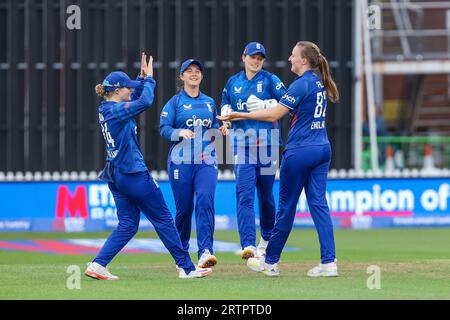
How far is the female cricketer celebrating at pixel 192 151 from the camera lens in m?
12.7

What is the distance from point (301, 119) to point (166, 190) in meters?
9.37

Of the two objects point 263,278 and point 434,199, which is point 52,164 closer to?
point 434,199

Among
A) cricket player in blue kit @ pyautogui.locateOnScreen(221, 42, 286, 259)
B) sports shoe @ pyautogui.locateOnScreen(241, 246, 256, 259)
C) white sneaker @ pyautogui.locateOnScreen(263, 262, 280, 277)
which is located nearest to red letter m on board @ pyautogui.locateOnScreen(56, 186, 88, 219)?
cricket player in blue kit @ pyautogui.locateOnScreen(221, 42, 286, 259)

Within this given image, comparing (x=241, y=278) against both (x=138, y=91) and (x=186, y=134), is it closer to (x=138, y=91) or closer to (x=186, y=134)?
(x=186, y=134)

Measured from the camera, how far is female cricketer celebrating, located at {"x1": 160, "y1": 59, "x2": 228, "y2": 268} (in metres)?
12.7

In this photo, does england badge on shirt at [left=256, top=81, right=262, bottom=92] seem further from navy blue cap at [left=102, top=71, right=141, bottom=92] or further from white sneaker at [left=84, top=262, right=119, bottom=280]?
white sneaker at [left=84, top=262, right=119, bottom=280]

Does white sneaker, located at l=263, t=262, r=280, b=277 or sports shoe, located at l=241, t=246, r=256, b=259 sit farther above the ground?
sports shoe, located at l=241, t=246, r=256, b=259

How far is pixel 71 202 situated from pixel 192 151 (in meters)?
8.43

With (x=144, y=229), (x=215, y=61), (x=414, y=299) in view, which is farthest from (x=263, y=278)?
(x=215, y=61)

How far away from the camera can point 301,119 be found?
39.1 ft

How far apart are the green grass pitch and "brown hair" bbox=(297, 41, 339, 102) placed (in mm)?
1815

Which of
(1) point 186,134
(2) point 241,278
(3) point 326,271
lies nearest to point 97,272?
(2) point 241,278

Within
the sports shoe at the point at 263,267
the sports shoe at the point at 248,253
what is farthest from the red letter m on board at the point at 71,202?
the sports shoe at the point at 263,267

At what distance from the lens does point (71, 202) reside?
2095 cm
